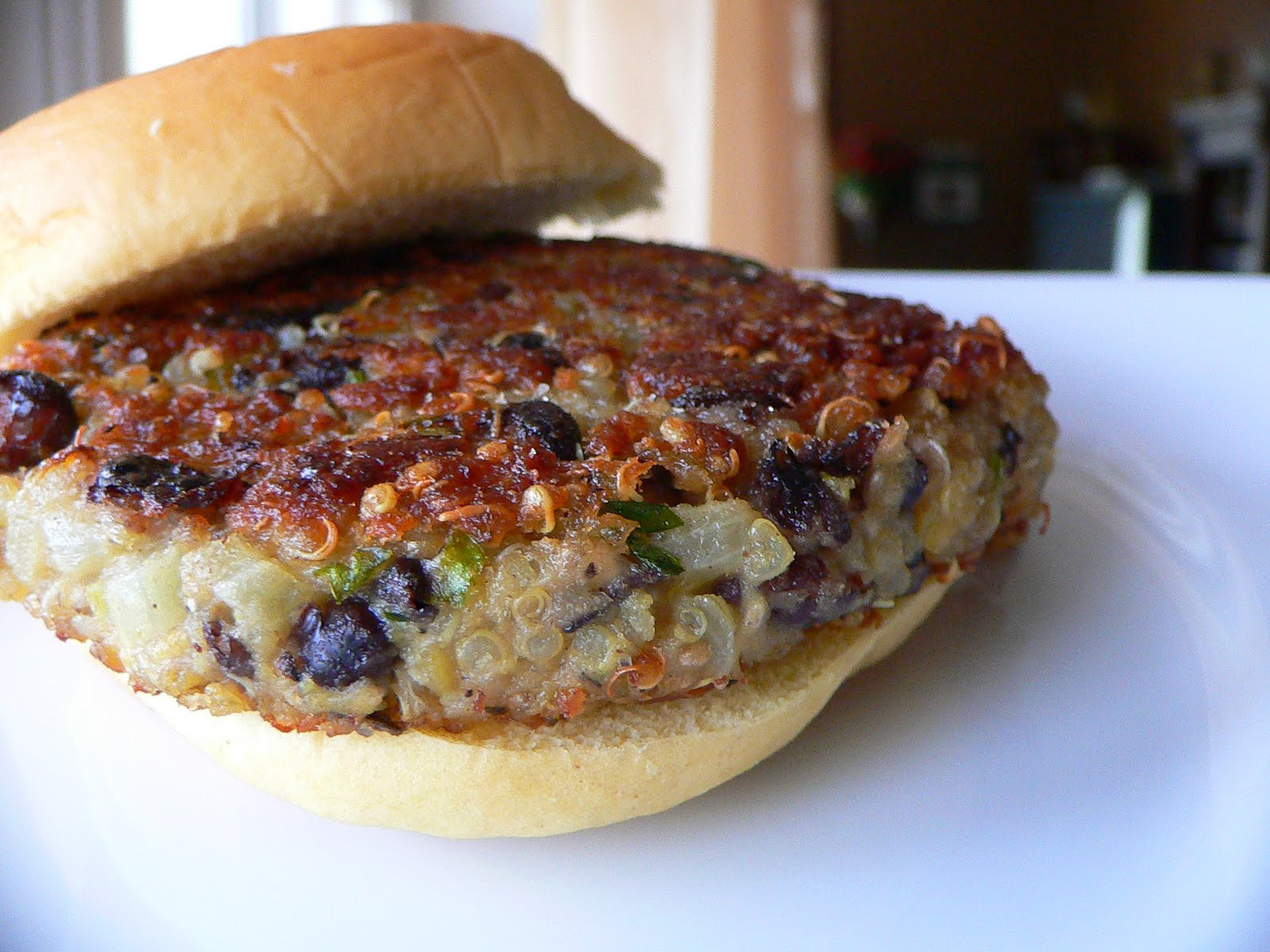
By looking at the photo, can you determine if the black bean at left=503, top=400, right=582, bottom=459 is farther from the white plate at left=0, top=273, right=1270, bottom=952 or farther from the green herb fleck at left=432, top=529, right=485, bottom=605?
the white plate at left=0, top=273, right=1270, bottom=952

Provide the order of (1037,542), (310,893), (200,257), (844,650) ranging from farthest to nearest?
(1037,542)
(200,257)
(844,650)
(310,893)

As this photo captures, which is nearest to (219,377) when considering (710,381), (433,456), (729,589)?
(433,456)

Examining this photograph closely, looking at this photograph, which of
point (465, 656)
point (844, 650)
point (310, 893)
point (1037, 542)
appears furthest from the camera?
point (1037, 542)

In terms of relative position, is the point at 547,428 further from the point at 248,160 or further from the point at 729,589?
the point at 248,160

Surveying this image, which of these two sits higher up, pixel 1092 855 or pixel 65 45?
pixel 65 45

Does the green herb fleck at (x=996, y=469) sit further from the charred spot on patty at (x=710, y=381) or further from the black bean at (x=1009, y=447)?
the charred spot on patty at (x=710, y=381)

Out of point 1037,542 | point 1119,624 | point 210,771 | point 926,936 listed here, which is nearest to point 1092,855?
point 926,936

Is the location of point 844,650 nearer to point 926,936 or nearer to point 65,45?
point 926,936
